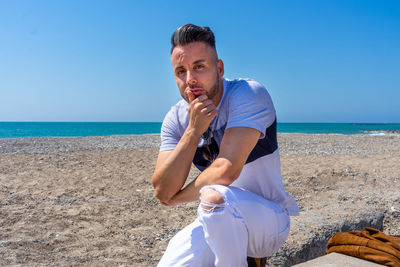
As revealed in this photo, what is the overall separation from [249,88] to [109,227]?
3100 mm

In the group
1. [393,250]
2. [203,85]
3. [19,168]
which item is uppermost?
[203,85]

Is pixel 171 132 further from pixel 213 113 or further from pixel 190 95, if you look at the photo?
pixel 213 113

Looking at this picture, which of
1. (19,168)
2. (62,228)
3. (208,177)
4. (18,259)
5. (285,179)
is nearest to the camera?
(208,177)

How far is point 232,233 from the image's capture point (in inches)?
73.9

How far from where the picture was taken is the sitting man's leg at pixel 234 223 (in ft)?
6.11

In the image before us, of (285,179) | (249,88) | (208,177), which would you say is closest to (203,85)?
(249,88)

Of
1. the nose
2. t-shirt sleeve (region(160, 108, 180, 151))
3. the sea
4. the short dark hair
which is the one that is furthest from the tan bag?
the sea

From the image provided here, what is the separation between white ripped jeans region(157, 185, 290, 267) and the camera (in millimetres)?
1867

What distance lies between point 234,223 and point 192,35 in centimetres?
133

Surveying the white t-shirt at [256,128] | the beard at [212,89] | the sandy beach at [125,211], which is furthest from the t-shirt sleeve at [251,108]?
the sandy beach at [125,211]

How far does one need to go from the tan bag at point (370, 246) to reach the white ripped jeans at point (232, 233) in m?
0.69

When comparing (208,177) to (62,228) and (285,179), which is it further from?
(285,179)

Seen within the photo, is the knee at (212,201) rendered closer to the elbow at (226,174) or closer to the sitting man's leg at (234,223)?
the sitting man's leg at (234,223)

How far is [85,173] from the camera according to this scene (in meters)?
7.92
